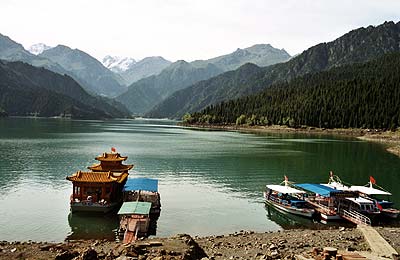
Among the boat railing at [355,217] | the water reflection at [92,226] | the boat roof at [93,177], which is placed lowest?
the water reflection at [92,226]

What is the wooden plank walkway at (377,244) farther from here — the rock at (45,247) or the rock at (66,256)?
the rock at (45,247)

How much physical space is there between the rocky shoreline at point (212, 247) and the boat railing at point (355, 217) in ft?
15.0

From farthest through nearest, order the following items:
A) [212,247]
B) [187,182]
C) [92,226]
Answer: [187,182], [92,226], [212,247]

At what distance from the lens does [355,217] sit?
143 feet

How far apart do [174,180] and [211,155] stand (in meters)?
38.9

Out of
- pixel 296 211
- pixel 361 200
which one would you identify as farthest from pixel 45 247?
pixel 361 200

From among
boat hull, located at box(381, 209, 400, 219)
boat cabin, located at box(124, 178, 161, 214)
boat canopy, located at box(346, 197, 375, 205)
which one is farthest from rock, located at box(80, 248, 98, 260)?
boat hull, located at box(381, 209, 400, 219)

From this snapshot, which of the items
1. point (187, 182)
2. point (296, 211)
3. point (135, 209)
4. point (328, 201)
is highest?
point (328, 201)

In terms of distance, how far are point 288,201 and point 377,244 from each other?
18495 mm

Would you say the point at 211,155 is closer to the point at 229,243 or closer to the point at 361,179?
the point at 361,179

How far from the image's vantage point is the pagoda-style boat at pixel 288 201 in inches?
1836

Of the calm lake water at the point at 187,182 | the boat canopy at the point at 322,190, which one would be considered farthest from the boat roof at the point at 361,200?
the calm lake water at the point at 187,182

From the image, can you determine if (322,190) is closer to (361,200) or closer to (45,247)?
(361,200)

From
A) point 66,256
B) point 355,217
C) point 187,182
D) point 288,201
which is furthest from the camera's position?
point 187,182
